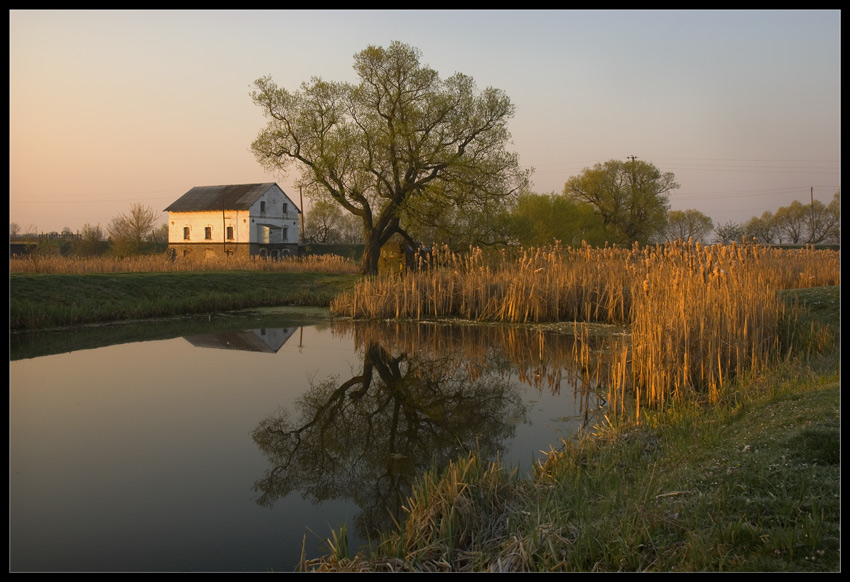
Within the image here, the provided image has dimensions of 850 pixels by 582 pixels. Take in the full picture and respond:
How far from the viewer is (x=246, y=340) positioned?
12.6 metres

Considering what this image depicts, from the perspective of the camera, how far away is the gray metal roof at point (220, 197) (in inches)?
1874

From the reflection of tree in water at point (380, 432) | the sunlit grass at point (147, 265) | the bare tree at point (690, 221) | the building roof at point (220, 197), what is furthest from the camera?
the bare tree at point (690, 221)

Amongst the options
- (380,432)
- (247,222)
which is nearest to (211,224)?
(247,222)

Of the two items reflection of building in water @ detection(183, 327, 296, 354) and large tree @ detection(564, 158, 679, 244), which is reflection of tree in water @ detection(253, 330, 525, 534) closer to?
reflection of building in water @ detection(183, 327, 296, 354)

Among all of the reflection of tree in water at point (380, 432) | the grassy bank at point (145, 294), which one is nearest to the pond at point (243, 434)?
the reflection of tree in water at point (380, 432)

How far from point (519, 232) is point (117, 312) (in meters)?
18.2

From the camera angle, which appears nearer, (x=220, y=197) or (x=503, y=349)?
(x=503, y=349)

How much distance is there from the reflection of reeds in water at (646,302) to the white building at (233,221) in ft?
107

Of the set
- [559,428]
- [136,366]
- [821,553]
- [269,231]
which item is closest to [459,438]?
[559,428]

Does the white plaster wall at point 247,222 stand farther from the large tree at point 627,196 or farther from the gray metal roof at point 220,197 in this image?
the large tree at point 627,196

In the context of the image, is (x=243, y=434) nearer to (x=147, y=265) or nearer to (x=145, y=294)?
(x=145, y=294)

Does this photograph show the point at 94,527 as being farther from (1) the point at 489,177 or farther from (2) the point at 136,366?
(1) the point at 489,177

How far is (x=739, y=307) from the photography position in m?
7.88

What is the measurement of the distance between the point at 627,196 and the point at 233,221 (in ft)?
98.7
